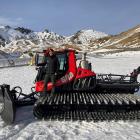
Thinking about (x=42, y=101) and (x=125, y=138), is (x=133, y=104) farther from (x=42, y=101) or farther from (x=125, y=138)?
(x=42, y=101)

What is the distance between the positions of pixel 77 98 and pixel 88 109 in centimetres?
48

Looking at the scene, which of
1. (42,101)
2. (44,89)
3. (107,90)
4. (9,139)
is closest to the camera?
(9,139)

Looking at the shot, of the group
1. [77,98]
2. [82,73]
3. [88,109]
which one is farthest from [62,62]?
[88,109]

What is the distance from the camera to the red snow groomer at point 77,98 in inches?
354

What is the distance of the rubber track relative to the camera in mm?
8961

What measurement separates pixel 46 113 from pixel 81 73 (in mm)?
1960

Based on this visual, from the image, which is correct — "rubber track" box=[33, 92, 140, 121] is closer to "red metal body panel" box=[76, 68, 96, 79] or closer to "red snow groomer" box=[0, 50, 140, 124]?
"red snow groomer" box=[0, 50, 140, 124]

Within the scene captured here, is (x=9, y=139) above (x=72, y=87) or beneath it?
beneath

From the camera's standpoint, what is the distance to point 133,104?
9.12 meters

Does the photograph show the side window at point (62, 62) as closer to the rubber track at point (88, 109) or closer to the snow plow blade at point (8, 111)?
the rubber track at point (88, 109)

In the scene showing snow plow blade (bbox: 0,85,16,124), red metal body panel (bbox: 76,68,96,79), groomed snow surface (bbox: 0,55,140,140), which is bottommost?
groomed snow surface (bbox: 0,55,140,140)

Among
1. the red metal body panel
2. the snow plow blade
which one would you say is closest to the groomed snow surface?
the snow plow blade

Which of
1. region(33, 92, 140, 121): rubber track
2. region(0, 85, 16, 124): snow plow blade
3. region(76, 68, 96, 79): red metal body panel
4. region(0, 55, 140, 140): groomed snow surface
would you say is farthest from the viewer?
region(76, 68, 96, 79): red metal body panel

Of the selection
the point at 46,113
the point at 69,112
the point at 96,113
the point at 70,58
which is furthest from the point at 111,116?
the point at 70,58
